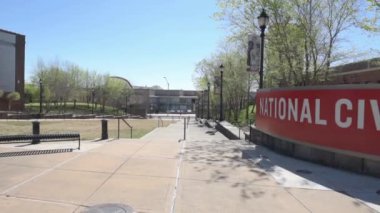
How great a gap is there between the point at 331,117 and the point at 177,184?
425 cm

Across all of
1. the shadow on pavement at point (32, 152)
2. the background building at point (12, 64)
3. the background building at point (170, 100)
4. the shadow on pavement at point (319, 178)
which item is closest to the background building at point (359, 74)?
the shadow on pavement at point (319, 178)

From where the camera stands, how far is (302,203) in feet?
24.2

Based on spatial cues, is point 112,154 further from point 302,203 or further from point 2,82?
point 2,82

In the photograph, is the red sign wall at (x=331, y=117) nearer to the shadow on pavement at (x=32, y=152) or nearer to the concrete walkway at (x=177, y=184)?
the concrete walkway at (x=177, y=184)

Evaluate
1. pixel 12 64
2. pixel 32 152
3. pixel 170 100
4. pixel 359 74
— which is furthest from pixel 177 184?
pixel 170 100

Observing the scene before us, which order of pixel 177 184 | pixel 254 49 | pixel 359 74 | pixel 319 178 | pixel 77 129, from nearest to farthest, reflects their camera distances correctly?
pixel 177 184 → pixel 319 178 → pixel 254 49 → pixel 77 129 → pixel 359 74

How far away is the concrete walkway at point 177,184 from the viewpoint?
7094 mm

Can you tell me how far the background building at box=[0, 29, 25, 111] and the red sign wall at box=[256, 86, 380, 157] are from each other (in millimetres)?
64118

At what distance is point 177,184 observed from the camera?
339 inches

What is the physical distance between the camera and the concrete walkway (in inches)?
279

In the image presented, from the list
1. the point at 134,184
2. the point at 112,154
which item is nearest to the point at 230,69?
the point at 112,154

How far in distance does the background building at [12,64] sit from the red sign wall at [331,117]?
6412 cm

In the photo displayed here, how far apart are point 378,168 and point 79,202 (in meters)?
6.11

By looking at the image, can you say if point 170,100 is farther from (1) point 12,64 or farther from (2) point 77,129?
(2) point 77,129
